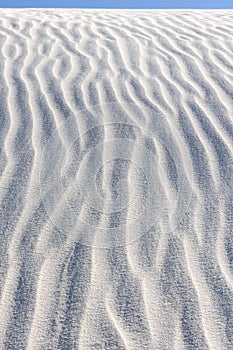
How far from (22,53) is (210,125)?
263cm

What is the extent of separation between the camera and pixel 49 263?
254cm

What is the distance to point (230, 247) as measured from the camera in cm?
260

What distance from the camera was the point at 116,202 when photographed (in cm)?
295

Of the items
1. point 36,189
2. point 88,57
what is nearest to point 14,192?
point 36,189

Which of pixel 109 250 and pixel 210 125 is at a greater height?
pixel 210 125

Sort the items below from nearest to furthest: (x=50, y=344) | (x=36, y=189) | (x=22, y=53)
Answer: (x=50, y=344), (x=36, y=189), (x=22, y=53)

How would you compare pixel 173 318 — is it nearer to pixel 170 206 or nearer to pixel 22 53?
pixel 170 206

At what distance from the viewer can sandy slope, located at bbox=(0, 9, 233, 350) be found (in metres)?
2.23

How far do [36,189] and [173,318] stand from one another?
1.27 meters

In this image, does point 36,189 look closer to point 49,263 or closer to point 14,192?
point 14,192

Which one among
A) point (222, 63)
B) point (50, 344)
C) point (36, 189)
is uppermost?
point (222, 63)

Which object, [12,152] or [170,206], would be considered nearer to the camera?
[170,206]

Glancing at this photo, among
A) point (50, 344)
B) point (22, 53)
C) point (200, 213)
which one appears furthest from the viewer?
point (22, 53)

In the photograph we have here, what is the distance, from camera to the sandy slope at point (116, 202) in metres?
2.23
